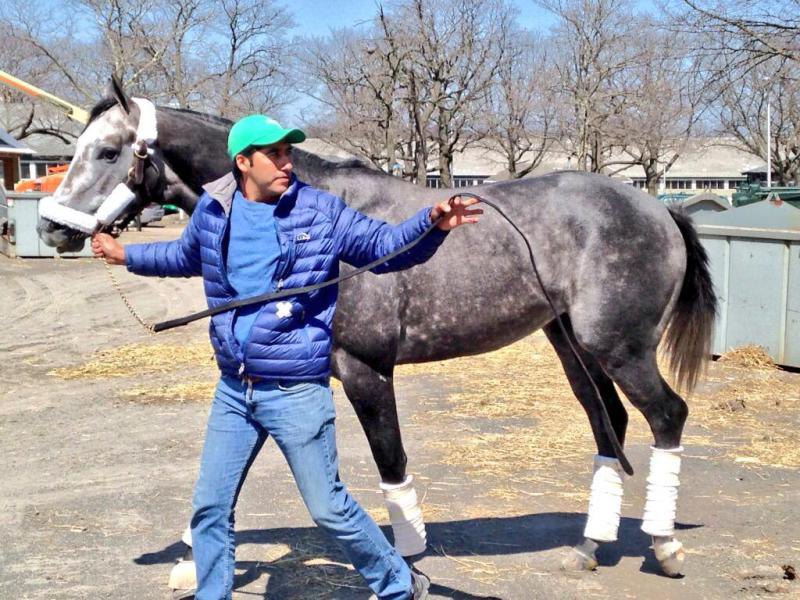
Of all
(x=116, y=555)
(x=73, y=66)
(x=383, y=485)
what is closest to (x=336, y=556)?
(x=383, y=485)

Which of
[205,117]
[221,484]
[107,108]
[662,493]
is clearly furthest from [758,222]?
[221,484]

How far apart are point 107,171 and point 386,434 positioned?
168cm

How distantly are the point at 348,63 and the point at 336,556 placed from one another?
2862 centimetres

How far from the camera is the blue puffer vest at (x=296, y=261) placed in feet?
10.1

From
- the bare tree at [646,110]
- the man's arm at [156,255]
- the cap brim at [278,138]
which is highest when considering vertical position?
the bare tree at [646,110]

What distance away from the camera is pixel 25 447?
6242 mm

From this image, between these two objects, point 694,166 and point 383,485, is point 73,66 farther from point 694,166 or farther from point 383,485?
point 694,166

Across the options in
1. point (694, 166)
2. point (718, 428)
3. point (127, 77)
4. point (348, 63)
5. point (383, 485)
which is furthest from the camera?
point (694, 166)

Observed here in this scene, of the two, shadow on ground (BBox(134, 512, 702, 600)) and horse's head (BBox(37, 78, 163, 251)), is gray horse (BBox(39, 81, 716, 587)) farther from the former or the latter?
shadow on ground (BBox(134, 512, 702, 600))

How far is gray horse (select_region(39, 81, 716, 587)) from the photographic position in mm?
3887

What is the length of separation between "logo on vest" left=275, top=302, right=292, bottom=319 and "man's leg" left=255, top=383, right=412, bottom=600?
0.25 metres

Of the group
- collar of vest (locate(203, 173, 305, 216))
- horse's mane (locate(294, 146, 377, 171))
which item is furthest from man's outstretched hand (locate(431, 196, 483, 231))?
horse's mane (locate(294, 146, 377, 171))

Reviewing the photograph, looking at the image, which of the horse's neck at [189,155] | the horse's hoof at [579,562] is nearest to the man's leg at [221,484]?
the horse's neck at [189,155]

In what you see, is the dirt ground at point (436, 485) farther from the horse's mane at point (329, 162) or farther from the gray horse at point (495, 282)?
the horse's mane at point (329, 162)
